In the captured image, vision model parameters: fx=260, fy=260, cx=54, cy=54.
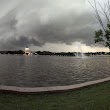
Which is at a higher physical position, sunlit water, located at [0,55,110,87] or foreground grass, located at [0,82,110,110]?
foreground grass, located at [0,82,110,110]

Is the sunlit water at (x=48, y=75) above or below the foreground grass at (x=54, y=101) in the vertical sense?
below

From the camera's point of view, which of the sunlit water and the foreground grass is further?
the sunlit water

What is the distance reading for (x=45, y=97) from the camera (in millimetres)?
16406

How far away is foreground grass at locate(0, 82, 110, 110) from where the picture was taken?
13602 millimetres

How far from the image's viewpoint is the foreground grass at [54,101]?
1360 cm

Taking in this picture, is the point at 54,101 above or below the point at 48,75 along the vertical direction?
above

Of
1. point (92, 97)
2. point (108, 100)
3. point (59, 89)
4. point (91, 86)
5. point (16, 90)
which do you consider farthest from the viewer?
point (91, 86)

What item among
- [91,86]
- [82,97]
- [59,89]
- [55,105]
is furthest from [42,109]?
[91,86]

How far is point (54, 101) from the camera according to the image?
15273mm

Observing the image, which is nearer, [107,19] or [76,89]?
[107,19]

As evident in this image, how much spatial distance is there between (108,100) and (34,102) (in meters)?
4.20

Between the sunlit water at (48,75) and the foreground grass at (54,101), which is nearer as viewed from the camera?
the foreground grass at (54,101)

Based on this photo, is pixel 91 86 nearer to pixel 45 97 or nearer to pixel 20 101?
pixel 45 97

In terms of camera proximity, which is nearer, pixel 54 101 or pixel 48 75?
pixel 54 101
